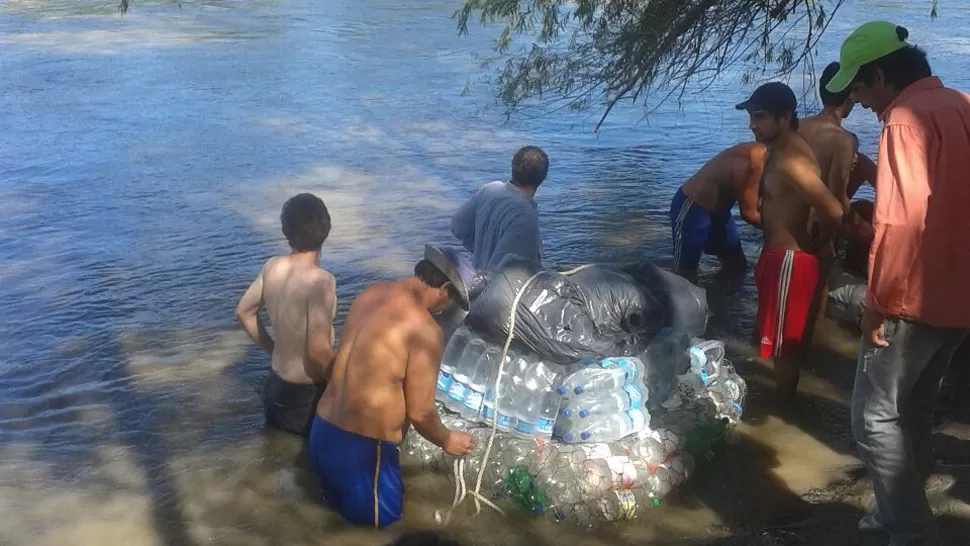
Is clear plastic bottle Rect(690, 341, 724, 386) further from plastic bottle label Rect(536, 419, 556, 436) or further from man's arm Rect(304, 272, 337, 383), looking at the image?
man's arm Rect(304, 272, 337, 383)

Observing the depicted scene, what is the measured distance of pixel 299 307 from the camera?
4.68m

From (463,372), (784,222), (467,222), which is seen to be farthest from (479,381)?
(784,222)

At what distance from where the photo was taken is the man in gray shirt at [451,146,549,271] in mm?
5387

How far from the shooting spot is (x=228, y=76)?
17.6 meters

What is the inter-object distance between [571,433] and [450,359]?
0.76 m

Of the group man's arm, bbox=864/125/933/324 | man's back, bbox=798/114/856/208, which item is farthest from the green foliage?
man's arm, bbox=864/125/933/324

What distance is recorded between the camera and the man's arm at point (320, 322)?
4648mm

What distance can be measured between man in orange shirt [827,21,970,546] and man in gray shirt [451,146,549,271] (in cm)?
228

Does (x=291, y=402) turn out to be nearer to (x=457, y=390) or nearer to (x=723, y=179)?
(x=457, y=390)

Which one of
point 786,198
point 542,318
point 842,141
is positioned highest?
point 842,141

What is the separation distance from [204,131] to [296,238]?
31.3 ft

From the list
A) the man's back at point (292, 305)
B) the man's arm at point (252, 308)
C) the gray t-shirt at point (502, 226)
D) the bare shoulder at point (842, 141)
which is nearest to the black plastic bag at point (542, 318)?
the gray t-shirt at point (502, 226)

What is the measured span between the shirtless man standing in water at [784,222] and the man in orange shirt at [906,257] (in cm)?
142

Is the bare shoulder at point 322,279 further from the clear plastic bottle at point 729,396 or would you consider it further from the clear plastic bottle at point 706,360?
the clear plastic bottle at point 729,396
